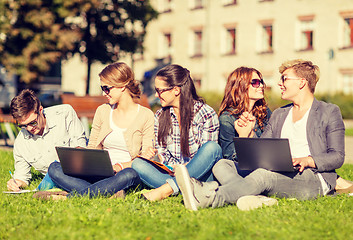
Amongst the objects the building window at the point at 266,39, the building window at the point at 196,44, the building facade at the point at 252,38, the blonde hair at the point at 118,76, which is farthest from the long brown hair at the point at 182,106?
the building window at the point at 196,44

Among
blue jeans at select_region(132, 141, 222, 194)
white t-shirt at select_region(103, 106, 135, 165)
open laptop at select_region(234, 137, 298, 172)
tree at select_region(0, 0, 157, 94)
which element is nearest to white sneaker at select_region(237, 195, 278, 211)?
open laptop at select_region(234, 137, 298, 172)

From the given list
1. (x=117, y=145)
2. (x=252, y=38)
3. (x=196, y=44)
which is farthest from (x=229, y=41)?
(x=117, y=145)

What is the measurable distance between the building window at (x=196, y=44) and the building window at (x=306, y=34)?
7.30 meters

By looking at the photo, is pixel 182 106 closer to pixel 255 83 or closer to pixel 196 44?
pixel 255 83

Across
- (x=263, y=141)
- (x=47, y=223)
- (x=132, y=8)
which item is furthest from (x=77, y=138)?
(x=132, y=8)

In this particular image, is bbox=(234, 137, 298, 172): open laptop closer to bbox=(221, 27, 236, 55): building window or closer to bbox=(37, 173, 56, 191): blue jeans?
bbox=(37, 173, 56, 191): blue jeans

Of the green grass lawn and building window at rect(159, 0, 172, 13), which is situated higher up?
building window at rect(159, 0, 172, 13)

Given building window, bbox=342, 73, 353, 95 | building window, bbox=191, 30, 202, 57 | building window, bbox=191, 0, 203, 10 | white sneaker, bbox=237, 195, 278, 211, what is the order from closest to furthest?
white sneaker, bbox=237, 195, 278, 211
building window, bbox=342, 73, 353, 95
building window, bbox=191, 0, 203, 10
building window, bbox=191, 30, 202, 57

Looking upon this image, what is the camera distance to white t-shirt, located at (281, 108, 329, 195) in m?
5.56

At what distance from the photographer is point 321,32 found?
30.9 meters

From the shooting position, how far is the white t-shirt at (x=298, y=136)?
556cm

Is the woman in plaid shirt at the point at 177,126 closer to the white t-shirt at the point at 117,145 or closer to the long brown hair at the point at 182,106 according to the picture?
the long brown hair at the point at 182,106

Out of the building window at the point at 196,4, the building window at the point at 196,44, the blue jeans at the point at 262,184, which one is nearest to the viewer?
the blue jeans at the point at 262,184

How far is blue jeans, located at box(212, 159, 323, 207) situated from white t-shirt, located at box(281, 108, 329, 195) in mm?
148
